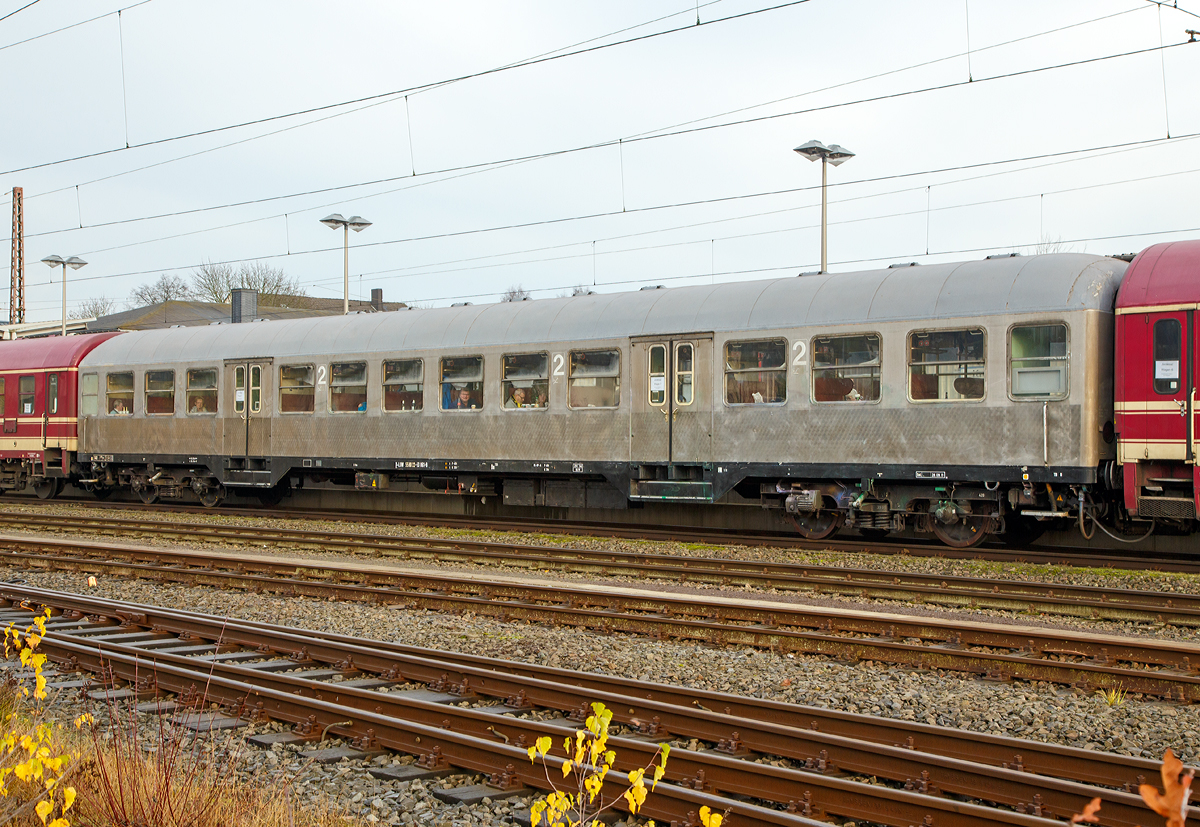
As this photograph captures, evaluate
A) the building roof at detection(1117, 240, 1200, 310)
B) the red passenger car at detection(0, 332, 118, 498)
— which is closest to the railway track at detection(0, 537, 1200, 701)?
the building roof at detection(1117, 240, 1200, 310)

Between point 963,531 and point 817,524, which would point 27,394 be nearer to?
point 817,524

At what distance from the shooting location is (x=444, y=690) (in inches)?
293

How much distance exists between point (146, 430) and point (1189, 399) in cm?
1975

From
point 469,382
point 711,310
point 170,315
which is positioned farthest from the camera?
point 170,315

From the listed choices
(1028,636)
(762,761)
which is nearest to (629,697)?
(762,761)

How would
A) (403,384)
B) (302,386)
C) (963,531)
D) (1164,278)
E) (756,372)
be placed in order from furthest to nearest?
(302,386) → (403,384) → (756,372) → (963,531) → (1164,278)

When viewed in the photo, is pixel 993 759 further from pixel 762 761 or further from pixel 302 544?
pixel 302 544

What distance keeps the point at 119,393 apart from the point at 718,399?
1470 centimetres

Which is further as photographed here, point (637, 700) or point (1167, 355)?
point (1167, 355)

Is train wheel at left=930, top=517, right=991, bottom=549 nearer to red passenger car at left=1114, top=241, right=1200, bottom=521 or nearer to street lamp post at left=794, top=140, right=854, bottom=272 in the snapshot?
red passenger car at left=1114, top=241, right=1200, bottom=521

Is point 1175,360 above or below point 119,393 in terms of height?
below

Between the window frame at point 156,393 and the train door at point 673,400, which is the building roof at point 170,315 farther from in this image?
the train door at point 673,400

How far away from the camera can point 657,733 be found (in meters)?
6.30

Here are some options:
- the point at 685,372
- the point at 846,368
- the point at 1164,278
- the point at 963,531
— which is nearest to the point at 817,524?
the point at 963,531
